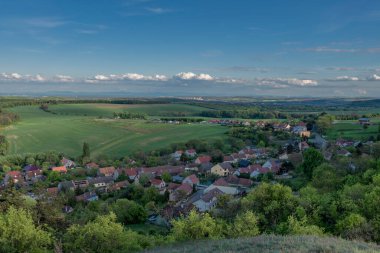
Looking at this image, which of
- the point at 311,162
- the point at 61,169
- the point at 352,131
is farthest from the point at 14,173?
the point at 352,131

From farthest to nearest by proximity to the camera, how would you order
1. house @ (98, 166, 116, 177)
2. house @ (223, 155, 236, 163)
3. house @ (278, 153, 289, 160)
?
house @ (223, 155, 236, 163), house @ (278, 153, 289, 160), house @ (98, 166, 116, 177)

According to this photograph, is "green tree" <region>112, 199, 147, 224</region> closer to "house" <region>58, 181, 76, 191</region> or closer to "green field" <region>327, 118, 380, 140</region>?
"house" <region>58, 181, 76, 191</region>

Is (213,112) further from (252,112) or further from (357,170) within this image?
(357,170)

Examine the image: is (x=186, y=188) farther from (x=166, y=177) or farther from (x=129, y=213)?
(x=129, y=213)

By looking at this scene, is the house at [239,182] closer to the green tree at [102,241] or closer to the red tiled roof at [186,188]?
the red tiled roof at [186,188]

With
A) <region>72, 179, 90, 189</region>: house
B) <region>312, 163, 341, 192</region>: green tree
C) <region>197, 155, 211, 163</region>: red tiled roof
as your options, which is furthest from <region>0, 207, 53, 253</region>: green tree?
<region>197, 155, 211, 163</region>: red tiled roof

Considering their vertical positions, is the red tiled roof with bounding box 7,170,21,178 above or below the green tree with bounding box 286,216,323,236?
below

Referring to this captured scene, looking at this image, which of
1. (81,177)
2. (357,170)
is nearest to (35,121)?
(81,177)
